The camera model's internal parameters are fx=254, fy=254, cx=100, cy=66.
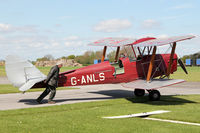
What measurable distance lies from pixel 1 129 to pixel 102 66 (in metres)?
7.51

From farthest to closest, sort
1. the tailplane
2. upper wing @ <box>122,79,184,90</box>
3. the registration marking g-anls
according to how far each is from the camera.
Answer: the registration marking g-anls, the tailplane, upper wing @ <box>122,79,184,90</box>

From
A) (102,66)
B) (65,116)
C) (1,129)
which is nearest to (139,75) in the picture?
(102,66)

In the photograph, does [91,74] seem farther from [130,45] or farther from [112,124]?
[112,124]

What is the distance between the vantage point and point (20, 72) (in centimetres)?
1199

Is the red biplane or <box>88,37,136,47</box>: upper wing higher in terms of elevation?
<box>88,37,136,47</box>: upper wing

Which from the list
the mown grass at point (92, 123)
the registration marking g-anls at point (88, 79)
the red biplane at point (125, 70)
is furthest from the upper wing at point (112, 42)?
the mown grass at point (92, 123)

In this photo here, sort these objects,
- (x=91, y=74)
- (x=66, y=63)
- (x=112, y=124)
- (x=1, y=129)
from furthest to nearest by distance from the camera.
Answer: (x=66, y=63), (x=91, y=74), (x=112, y=124), (x=1, y=129)

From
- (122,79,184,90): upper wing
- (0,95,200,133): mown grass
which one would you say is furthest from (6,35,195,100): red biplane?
(0,95,200,133): mown grass

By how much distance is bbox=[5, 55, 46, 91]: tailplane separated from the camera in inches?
463

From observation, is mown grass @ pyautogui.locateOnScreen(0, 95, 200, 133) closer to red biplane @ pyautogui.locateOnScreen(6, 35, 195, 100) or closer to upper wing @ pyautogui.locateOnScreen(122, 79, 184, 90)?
upper wing @ pyautogui.locateOnScreen(122, 79, 184, 90)

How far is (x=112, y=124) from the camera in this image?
7.21m

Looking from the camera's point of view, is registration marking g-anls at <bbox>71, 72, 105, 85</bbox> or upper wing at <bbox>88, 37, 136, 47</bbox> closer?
registration marking g-anls at <bbox>71, 72, 105, 85</bbox>

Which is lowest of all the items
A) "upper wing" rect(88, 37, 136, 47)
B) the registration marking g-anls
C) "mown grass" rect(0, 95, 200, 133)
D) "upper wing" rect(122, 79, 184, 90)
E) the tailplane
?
"mown grass" rect(0, 95, 200, 133)

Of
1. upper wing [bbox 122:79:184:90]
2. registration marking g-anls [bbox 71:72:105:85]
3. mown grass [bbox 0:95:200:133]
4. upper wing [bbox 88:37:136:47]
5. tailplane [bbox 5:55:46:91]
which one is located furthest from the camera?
upper wing [bbox 88:37:136:47]
